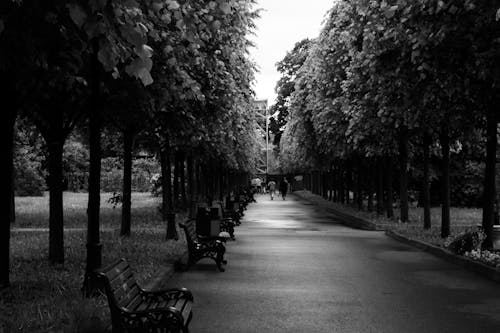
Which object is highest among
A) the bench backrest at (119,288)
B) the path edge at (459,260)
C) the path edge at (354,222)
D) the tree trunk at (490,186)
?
the tree trunk at (490,186)

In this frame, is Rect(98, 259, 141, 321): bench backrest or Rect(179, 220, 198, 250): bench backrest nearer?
Rect(98, 259, 141, 321): bench backrest

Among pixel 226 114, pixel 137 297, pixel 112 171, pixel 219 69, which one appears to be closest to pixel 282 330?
pixel 137 297

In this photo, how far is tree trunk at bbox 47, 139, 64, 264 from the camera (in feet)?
41.7

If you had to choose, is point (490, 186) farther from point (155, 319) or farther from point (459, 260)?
point (155, 319)

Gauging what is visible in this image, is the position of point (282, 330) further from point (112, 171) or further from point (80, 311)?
point (112, 171)

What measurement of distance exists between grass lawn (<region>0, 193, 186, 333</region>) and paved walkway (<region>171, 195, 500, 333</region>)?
1.09 meters

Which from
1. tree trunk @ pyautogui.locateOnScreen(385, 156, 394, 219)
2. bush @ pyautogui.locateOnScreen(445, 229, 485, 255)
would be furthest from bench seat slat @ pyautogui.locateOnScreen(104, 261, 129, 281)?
tree trunk @ pyautogui.locateOnScreen(385, 156, 394, 219)

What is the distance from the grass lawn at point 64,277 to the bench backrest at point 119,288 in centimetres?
36

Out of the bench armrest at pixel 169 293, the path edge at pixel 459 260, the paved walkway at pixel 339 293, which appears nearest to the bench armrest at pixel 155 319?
the bench armrest at pixel 169 293

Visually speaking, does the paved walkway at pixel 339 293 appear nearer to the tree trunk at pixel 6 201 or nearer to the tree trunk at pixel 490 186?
the tree trunk at pixel 490 186

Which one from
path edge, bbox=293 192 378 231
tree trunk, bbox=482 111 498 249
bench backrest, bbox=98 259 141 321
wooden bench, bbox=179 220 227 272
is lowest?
path edge, bbox=293 192 378 231

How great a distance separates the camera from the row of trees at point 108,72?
227 inches

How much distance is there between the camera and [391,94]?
16.0m

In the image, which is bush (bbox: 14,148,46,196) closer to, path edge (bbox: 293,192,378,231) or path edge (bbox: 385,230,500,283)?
path edge (bbox: 293,192,378,231)
